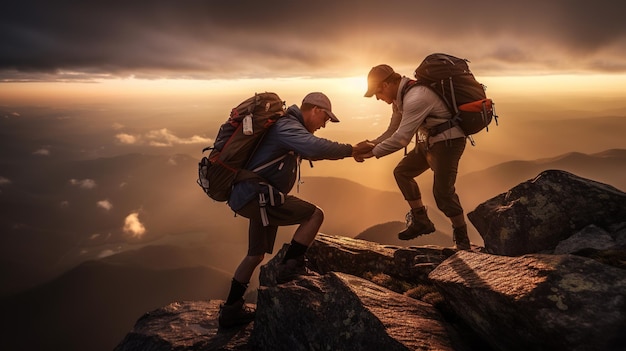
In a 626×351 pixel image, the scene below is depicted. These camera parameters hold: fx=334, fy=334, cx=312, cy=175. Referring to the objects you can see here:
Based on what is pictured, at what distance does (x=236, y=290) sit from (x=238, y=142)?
3549mm

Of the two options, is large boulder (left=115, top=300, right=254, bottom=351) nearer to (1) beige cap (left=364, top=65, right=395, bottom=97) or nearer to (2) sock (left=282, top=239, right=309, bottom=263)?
(2) sock (left=282, top=239, right=309, bottom=263)

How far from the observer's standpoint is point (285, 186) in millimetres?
7254

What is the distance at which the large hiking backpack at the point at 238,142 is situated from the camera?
21.8 ft

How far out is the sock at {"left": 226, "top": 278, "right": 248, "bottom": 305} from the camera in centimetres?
771

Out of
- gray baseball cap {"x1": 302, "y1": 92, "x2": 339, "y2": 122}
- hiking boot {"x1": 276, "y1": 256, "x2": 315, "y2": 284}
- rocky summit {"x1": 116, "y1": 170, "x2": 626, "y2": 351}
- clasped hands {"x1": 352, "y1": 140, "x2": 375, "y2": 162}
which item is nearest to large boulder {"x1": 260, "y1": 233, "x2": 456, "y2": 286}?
rocky summit {"x1": 116, "y1": 170, "x2": 626, "y2": 351}

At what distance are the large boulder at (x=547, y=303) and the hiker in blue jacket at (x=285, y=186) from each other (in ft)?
10.8

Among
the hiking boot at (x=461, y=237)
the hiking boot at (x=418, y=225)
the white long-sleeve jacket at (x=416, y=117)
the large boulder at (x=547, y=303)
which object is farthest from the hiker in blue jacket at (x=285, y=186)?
the hiking boot at (x=461, y=237)

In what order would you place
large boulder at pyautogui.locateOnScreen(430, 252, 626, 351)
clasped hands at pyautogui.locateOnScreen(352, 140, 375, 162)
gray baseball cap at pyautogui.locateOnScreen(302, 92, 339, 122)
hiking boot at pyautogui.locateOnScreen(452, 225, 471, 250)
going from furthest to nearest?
hiking boot at pyautogui.locateOnScreen(452, 225, 471, 250) → clasped hands at pyautogui.locateOnScreen(352, 140, 375, 162) → gray baseball cap at pyautogui.locateOnScreen(302, 92, 339, 122) → large boulder at pyautogui.locateOnScreen(430, 252, 626, 351)

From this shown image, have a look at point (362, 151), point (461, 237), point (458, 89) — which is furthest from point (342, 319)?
point (458, 89)

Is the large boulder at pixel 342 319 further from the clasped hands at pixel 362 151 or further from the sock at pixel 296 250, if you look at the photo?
the clasped hands at pixel 362 151

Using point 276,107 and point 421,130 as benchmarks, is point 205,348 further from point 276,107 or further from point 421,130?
point 421,130

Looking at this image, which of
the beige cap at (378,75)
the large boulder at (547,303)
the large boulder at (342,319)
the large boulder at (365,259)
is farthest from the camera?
the large boulder at (365,259)

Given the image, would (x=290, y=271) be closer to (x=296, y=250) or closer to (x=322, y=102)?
(x=296, y=250)

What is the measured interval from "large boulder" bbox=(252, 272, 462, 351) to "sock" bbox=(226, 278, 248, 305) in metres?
0.85
